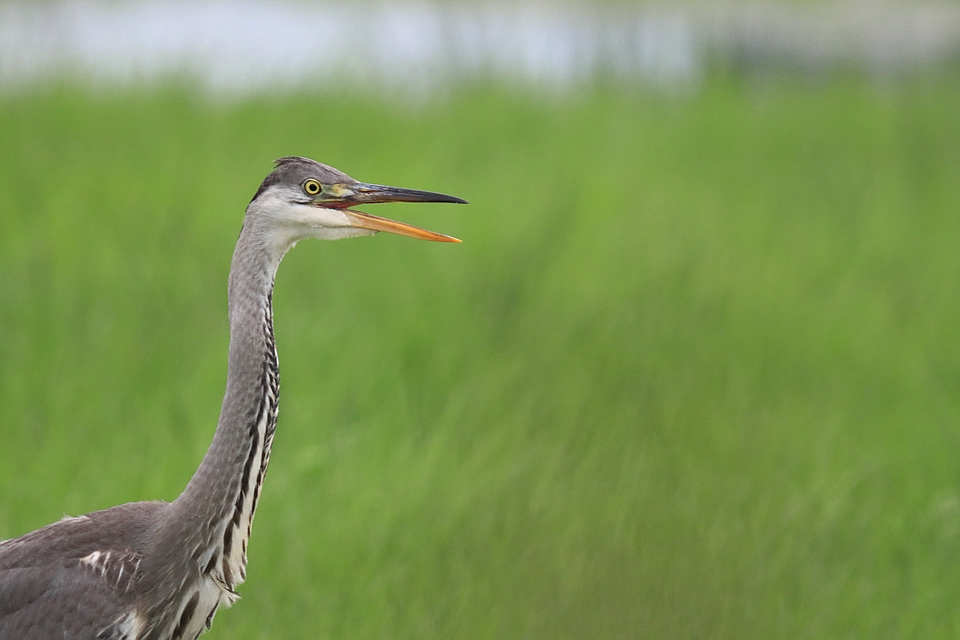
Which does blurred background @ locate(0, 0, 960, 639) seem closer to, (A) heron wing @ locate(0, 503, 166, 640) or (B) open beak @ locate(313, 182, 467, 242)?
(A) heron wing @ locate(0, 503, 166, 640)

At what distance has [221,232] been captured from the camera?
676cm

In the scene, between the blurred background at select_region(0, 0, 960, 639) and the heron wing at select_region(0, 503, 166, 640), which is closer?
the heron wing at select_region(0, 503, 166, 640)

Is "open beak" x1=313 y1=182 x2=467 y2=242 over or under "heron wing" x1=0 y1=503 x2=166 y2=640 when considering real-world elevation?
over

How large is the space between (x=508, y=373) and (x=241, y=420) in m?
2.71

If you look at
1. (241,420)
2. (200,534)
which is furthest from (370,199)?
(200,534)

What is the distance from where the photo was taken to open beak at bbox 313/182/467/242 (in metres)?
3.15

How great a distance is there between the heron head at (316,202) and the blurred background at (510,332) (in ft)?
4.92

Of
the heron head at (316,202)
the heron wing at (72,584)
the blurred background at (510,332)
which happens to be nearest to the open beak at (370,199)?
the heron head at (316,202)

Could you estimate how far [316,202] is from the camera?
313cm

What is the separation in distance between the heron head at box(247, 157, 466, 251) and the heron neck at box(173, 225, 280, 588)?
76 millimetres

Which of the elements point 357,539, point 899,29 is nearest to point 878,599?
point 357,539

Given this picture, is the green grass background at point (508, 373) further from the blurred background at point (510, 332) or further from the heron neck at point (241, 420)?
the heron neck at point (241, 420)

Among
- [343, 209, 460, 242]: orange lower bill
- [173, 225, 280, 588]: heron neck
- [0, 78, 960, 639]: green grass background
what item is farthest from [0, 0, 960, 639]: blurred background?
[343, 209, 460, 242]: orange lower bill

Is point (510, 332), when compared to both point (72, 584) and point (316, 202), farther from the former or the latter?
point (72, 584)
